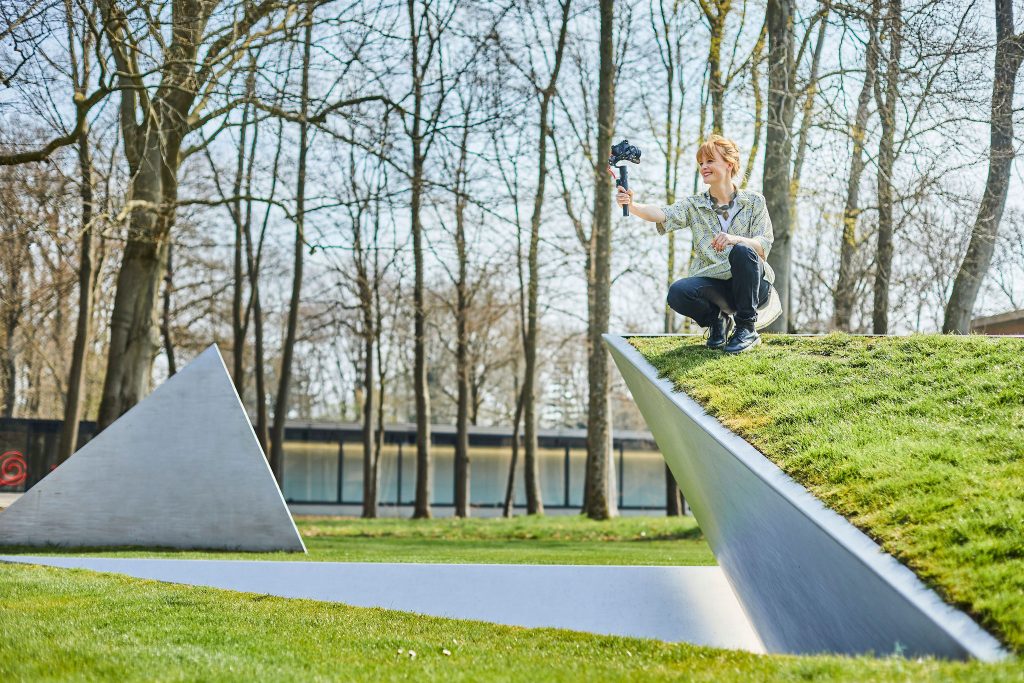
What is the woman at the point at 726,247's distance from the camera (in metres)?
6.76

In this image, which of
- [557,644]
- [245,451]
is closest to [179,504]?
[245,451]

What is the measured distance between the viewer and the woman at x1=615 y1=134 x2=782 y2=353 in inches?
266

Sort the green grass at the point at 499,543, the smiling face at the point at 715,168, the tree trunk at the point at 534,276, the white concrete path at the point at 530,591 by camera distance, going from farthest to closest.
Result: the tree trunk at the point at 534,276 → the green grass at the point at 499,543 → the smiling face at the point at 715,168 → the white concrete path at the point at 530,591

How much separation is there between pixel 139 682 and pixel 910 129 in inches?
435

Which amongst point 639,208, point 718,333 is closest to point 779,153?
point 718,333

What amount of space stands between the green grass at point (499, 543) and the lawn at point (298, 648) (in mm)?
2702

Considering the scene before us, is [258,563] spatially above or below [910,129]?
below

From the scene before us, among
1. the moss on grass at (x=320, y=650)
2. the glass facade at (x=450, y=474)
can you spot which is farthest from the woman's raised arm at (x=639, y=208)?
the glass facade at (x=450, y=474)

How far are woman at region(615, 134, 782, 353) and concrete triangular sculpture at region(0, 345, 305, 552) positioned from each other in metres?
5.16

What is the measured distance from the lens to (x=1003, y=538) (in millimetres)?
3666

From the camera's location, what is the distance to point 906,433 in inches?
196

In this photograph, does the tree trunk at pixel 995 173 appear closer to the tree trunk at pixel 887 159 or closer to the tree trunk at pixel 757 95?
the tree trunk at pixel 887 159

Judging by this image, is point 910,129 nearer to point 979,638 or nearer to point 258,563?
point 258,563

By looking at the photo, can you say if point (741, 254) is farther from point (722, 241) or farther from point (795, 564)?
point (795, 564)
